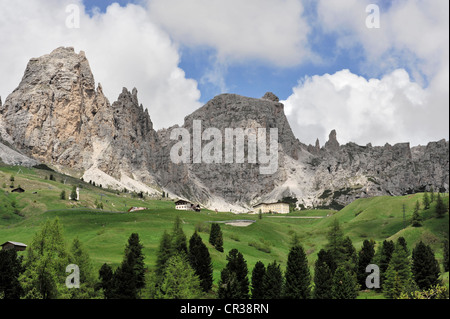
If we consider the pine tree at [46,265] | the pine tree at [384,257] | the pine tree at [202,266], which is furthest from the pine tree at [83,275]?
the pine tree at [384,257]

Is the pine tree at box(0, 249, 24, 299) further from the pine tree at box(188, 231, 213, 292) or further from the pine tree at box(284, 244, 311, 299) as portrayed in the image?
the pine tree at box(284, 244, 311, 299)

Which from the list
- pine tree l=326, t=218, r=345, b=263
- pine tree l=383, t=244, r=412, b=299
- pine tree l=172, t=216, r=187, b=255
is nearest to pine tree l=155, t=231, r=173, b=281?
pine tree l=172, t=216, r=187, b=255

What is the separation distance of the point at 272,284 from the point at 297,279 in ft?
17.8

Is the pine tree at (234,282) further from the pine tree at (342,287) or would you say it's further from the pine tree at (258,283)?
the pine tree at (342,287)

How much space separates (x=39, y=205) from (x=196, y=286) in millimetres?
141601

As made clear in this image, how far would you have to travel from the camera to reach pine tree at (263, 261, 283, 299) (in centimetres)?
7119

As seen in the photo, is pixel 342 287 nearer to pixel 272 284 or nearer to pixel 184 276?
pixel 272 284

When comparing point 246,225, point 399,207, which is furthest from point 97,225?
point 399,207

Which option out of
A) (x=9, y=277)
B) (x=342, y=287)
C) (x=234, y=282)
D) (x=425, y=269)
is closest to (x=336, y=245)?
(x=425, y=269)

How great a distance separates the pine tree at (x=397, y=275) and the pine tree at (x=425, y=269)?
11.3ft

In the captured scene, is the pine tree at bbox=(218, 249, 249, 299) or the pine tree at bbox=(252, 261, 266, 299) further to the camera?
the pine tree at bbox=(252, 261, 266, 299)

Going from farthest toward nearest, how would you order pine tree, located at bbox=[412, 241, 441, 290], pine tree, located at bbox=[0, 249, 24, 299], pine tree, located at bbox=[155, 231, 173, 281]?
pine tree, located at bbox=[412, 241, 441, 290]
pine tree, located at bbox=[155, 231, 173, 281]
pine tree, located at bbox=[0, 249, 24, 299]

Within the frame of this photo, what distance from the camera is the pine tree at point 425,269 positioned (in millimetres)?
81250
